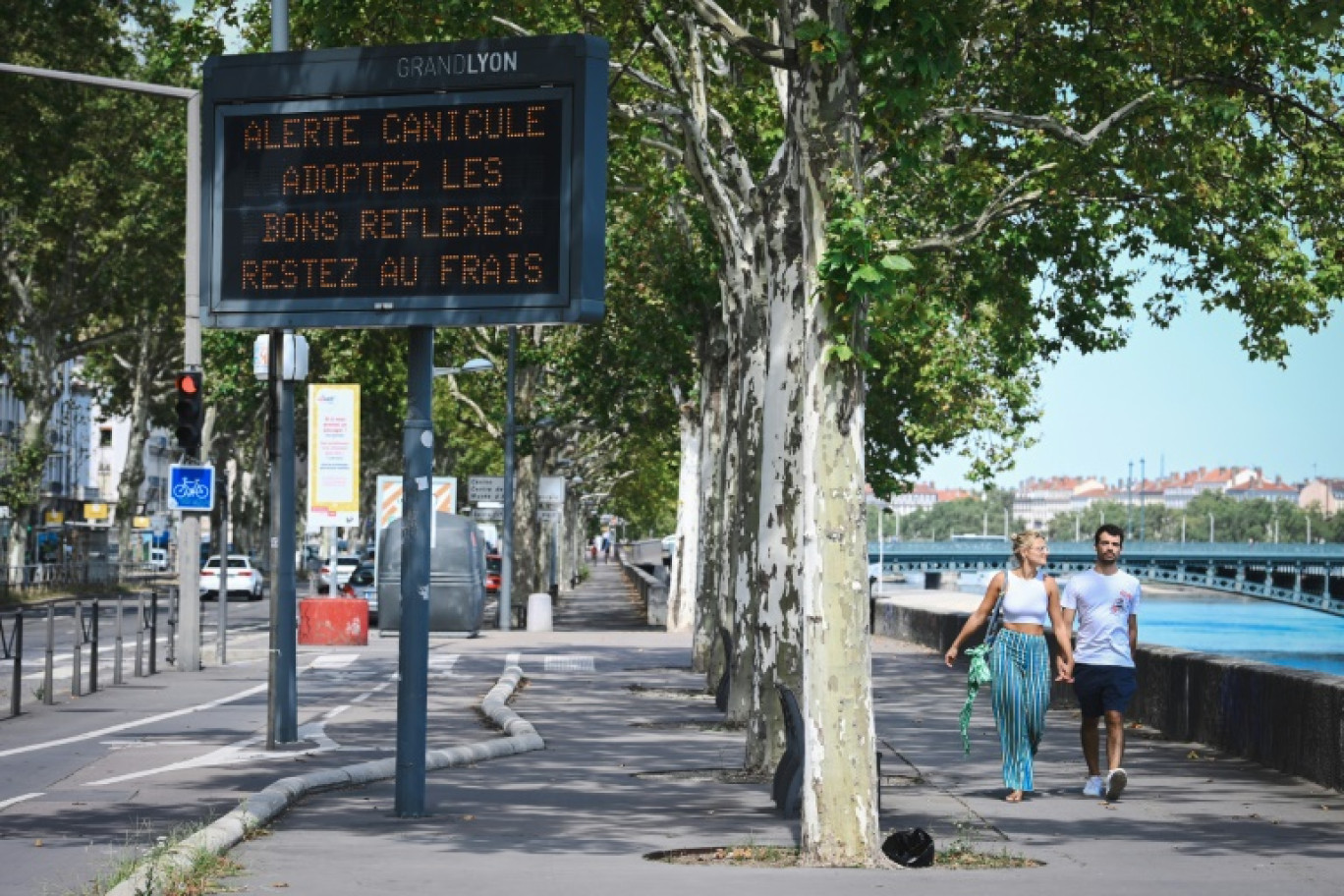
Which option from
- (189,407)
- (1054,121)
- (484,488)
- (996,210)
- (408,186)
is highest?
(1054,121)

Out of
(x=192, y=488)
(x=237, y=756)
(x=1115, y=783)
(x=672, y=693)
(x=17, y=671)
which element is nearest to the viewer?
(x=1115, y=783)

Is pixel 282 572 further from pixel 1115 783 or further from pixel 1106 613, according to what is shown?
pixel 1115 783

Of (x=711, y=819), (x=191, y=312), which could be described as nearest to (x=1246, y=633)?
(x=191, y=312)

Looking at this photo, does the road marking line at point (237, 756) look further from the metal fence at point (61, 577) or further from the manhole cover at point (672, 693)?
the metal fence at point (61, 577)

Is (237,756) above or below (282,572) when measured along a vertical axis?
below

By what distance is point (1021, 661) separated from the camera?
1505 cm

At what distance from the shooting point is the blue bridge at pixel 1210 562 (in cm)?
13050

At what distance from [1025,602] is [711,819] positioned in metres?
2.57

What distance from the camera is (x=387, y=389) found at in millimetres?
55938

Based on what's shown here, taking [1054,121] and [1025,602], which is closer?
[1025,602]

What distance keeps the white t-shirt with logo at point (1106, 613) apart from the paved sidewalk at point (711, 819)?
92 centimetres

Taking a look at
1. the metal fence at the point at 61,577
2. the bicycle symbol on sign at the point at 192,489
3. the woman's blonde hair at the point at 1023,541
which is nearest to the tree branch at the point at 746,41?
the woman's blonde hair at the point at 1023,541

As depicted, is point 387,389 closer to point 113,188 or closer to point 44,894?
point 113,188

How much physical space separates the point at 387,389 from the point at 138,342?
79.2ft
